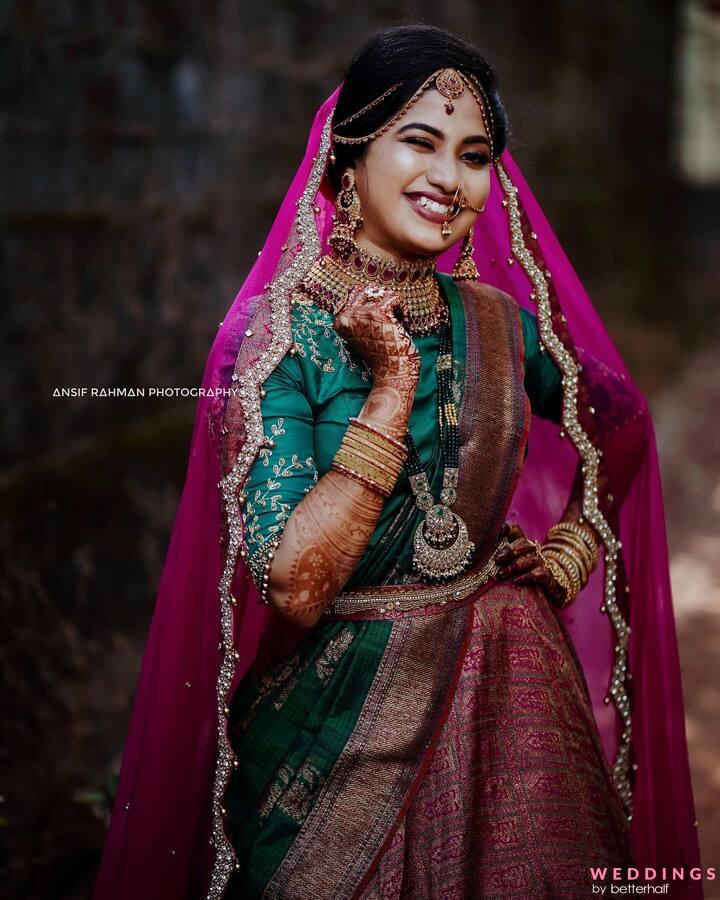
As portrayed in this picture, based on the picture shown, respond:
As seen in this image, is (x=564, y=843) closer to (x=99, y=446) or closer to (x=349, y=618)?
(x=349, y=618)

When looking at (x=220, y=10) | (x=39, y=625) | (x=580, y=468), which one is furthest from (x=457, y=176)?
(x=220, y=10)

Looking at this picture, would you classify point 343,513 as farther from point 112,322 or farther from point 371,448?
point 112,322

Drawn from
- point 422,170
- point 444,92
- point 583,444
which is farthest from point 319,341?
point 583,444

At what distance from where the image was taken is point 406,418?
1875mm

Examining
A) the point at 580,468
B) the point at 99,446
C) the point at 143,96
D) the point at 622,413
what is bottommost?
the point at 580,468

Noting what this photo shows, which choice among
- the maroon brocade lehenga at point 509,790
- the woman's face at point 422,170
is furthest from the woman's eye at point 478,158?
the maroon brocade lehenga at point 509,790

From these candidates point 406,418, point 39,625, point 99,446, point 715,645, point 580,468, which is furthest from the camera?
point 715,645

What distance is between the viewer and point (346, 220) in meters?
2.08

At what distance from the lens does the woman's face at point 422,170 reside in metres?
1.99

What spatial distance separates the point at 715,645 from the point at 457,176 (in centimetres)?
357

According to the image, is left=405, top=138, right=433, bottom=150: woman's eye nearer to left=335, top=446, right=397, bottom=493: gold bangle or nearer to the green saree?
the green saree

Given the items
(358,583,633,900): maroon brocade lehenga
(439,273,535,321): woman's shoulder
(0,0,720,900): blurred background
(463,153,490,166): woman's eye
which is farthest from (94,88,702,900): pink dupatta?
(0,0,720,900): blurred background

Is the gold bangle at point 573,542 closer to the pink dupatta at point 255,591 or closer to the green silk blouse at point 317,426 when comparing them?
the pink dupatta at point 255,591

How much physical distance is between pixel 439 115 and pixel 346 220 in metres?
0.25
